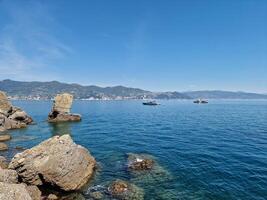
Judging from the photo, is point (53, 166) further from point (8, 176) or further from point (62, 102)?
point (62, 102)

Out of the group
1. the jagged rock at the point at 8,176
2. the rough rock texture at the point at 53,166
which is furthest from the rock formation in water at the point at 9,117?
the jagged rock at the point at 8,176

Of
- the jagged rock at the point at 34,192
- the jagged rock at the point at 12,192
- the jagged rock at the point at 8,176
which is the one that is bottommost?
the jagged rock at the point at 34,192

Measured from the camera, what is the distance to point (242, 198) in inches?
918

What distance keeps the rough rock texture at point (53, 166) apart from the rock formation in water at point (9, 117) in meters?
41.6

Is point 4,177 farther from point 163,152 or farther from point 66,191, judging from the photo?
point 163,152

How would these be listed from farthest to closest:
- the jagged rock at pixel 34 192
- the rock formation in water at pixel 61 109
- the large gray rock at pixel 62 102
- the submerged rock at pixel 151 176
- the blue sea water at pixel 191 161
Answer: the large gray rock at pixel 62 102
the rock formation in water at pixel 61 109
the submerged rock at pixel 151 176
the blue sea water at pixel 191 161
the jagged rock at pixel 34 192

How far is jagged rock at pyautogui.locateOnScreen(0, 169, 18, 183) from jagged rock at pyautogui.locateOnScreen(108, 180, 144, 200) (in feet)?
30.2

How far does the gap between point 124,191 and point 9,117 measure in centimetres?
5829

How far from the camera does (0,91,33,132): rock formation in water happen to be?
64750mm

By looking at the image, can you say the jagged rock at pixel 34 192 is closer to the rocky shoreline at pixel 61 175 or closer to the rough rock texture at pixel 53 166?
the rocky shoreline at pixel 61 175

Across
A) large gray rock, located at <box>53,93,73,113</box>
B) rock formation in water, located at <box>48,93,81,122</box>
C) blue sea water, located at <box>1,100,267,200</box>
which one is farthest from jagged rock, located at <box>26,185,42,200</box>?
large gray rock, located at <box>53,93,73,113</box>

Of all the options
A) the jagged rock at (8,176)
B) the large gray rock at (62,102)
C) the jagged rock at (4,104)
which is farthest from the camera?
the large gray rock at (62,102)

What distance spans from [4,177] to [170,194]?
15634 mm

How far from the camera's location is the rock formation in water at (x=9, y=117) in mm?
64750
